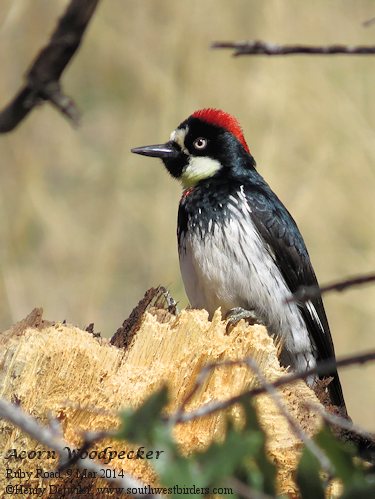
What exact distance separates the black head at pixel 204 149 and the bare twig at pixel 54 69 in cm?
213

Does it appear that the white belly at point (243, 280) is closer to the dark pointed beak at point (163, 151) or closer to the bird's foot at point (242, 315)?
the bird's foot at point (242, 315)

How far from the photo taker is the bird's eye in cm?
434

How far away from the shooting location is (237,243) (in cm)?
390

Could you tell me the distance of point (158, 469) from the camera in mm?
1354

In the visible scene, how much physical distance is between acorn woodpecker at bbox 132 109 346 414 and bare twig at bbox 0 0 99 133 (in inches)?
69.8

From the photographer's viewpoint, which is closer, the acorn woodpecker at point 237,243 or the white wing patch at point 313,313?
the acorn woodpecker at point 237,243

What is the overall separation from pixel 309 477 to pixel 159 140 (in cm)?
488

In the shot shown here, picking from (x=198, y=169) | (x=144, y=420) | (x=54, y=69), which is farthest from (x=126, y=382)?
(x=198, y=169)

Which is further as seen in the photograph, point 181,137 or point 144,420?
point 181,137

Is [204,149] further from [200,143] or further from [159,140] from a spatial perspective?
[159,140]

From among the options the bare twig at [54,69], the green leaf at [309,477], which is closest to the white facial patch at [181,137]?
the bare twig at [54,69]

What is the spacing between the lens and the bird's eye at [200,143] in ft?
14.2

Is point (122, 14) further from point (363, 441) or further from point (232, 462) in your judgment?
point (232, 462)

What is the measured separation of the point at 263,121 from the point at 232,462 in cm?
520
